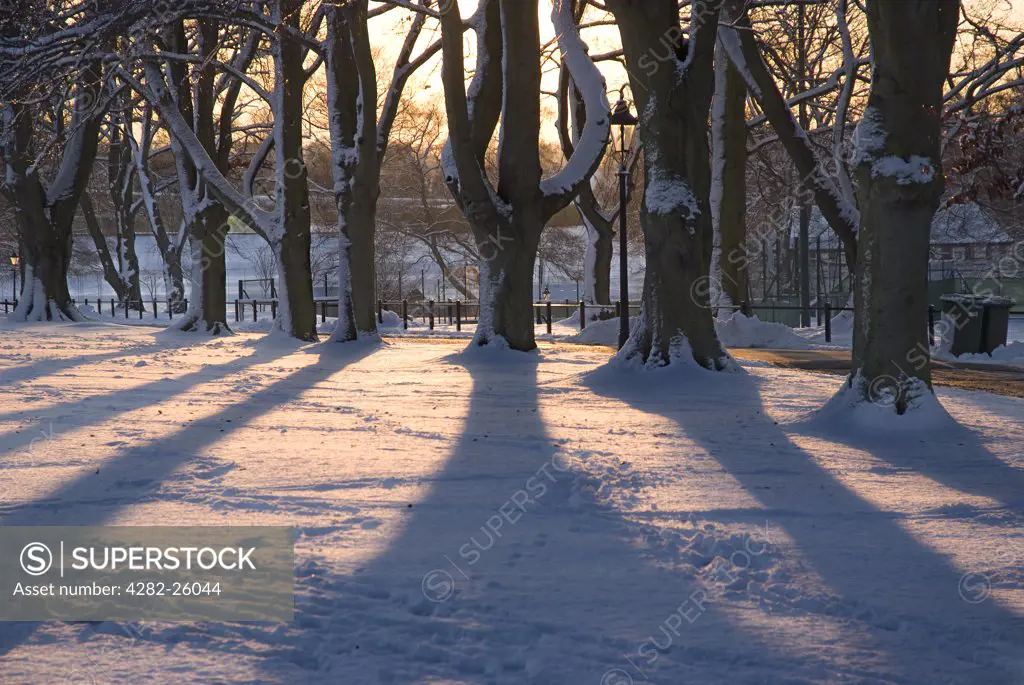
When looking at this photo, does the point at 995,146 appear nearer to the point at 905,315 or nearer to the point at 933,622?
the point at 905,315

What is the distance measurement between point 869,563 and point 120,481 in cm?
467

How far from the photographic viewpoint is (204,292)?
2438 cm

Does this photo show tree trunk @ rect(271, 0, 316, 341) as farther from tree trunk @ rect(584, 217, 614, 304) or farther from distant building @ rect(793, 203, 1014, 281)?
distant building @ rect(793, 203, 1014, 281)

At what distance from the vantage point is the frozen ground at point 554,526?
4375mm

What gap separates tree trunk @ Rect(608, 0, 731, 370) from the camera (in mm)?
12969

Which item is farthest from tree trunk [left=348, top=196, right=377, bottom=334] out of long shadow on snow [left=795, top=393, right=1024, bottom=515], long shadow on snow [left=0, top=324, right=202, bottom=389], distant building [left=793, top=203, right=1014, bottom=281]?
distant building [left=793, top=203, right=1014, bottom=281]

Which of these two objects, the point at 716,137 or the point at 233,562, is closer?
the point at 233,562

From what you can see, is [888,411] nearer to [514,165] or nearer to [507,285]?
→ [507,285]

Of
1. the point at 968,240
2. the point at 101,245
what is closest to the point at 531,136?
the point at 101,245

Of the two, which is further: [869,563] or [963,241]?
[963,241]

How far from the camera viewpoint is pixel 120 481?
7.17 meters

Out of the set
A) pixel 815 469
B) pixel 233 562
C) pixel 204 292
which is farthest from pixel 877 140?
pixel 204 292

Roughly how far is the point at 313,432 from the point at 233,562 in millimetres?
4042

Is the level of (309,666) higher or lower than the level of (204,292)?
lower
